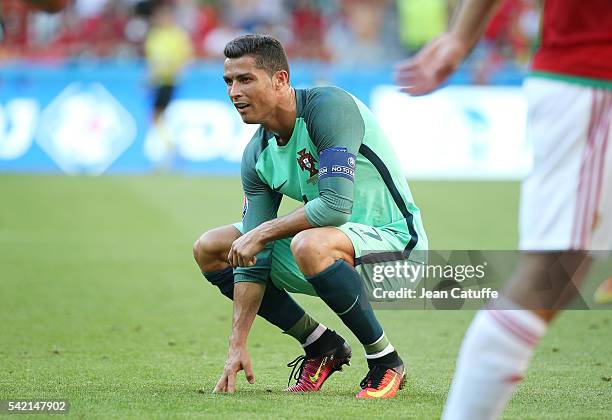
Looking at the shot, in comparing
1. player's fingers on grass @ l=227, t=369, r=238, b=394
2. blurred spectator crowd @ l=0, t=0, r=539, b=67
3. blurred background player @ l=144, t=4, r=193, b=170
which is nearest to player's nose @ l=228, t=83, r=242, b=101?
player's fingers on grass @ l=227, t=369, r=238, b=394

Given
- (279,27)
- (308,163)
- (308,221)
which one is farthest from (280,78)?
(279,27)

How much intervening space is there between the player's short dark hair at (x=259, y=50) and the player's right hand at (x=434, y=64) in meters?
1.72

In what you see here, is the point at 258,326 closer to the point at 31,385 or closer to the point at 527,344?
the point at 31,385

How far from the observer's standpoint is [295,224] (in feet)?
16.1

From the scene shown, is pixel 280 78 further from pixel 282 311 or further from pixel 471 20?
pixel 471 20

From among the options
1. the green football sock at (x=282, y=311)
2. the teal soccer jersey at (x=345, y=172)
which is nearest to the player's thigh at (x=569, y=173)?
the teal soccer jersey at (x=345, y=172)

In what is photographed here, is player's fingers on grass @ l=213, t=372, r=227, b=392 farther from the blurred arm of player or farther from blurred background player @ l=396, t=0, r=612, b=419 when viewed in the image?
the blurred arm of player

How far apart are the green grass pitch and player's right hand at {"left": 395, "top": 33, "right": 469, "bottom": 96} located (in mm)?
1632

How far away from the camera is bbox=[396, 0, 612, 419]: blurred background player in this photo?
3170mm

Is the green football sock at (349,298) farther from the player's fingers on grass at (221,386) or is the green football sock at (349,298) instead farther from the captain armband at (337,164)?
the player's fingers on grass at (221,386)

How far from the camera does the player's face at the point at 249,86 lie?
501cm

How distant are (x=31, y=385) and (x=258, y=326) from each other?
8.07 feet

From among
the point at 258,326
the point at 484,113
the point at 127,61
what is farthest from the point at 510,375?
the point at 127,61

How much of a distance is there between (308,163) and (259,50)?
0.58 m
